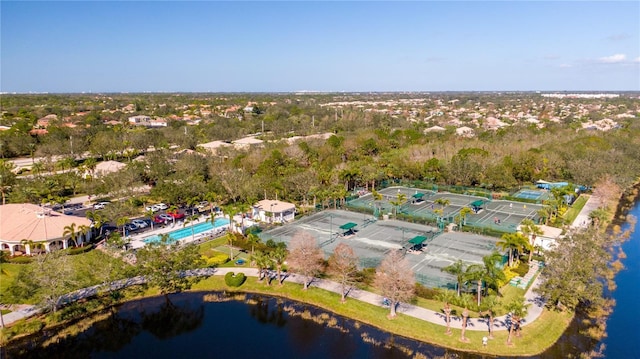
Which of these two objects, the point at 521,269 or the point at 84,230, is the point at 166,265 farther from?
the point at 521,269

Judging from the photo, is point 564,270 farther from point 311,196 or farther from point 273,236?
point 311,196

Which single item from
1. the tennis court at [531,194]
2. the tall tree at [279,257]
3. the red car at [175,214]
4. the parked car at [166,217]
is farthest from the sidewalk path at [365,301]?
the tennis court at [531,194]

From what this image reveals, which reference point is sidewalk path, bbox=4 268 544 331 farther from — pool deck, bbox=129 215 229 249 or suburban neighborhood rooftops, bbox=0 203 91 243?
suburban neighborhood rooftops, bbox=0 203 91 243

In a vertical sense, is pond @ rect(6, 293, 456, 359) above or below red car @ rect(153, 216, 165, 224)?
below

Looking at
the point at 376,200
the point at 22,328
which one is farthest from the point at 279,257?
the point at 376,200

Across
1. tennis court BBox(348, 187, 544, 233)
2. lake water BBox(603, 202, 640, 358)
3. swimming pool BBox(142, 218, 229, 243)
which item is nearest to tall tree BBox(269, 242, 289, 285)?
swimming pool BBox(142, 218, 229, 243)

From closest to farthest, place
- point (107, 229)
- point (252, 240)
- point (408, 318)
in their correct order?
1. point (408, 318)
2. point (252, 240)
3. point (107, 229)
